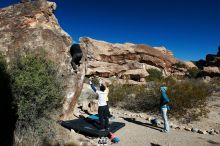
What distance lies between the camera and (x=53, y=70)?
7629mm

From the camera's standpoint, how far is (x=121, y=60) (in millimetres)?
35312

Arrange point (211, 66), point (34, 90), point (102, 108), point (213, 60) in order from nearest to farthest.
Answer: point (34, 90) < point (102, 108) < point (211, 66) < point (213, 60)

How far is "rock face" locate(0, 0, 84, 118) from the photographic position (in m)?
8.51

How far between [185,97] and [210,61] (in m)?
40.2

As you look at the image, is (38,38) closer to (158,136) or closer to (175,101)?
(158,136)

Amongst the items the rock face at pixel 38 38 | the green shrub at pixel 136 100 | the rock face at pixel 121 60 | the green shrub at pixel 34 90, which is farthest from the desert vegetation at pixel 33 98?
the rock face at pixel 121 60

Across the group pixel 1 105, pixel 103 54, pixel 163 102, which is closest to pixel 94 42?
pixel 103 54

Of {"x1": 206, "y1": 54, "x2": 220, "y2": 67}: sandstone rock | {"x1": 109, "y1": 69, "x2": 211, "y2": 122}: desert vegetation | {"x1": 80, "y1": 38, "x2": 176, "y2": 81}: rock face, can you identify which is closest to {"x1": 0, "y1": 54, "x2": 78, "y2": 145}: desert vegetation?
{"x1": 109, "y1": 69, "x2": 211, "y2": 122}: desert vegetation

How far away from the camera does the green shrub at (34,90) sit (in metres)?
6.48

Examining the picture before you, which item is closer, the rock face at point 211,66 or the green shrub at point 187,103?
the green shrub at point 187,103

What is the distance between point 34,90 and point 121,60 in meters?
29.0

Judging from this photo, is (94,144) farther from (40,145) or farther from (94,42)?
(94,42)

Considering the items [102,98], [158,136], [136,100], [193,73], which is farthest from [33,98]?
[193,73]

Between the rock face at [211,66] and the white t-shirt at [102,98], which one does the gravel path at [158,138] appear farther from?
the rock face at [211,66]
